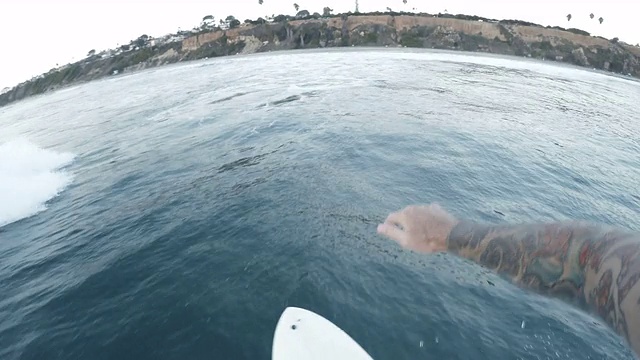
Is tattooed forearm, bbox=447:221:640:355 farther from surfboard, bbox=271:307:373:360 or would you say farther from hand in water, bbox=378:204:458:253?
surfboard, bbox=271:307:373:360

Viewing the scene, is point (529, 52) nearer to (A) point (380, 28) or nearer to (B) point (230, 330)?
(A) point (380, 28)

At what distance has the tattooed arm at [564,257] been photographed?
566 cm

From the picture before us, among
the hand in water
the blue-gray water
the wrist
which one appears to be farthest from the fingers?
the wrist

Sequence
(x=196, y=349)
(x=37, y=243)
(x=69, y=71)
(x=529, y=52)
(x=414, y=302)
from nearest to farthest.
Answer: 1. (x=196, y=349)
2. (x=414, y=302)
3. (x=37, y=243)
4. (x=529, y=52)
5. (x=69, y=71)

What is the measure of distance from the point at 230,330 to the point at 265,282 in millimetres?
1802

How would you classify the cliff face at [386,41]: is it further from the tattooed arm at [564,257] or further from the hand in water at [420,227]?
the tattooed arm at [564,257]

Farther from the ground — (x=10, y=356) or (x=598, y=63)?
(x=598, y=63)

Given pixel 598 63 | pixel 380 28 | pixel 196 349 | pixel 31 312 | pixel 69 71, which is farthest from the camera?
pixel 69 71

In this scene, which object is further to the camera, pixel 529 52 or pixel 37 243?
pixel 529 52

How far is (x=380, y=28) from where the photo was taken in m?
118

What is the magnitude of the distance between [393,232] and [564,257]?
5.41 metres

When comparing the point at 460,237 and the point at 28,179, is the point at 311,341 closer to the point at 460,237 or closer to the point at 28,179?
the point at 460,237

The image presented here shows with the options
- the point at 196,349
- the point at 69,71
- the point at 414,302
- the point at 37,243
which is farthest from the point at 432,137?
the point at 69,71

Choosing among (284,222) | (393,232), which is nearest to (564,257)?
(393,232)
